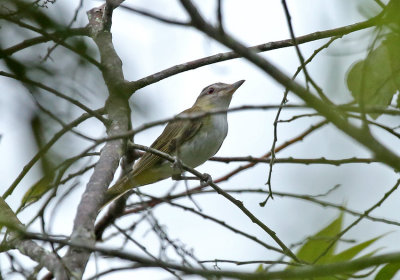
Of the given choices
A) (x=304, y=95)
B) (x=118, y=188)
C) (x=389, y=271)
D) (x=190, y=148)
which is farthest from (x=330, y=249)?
(x=304, y=95)

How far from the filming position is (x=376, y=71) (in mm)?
2137

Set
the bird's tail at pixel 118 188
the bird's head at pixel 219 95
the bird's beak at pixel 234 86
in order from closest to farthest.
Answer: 1. the bird's tail at pixel 118 188
2. the bird's beak at pixel 234 86
3. the bird's head at pixel 219 95

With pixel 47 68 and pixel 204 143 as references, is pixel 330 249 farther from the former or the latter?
pixel 47 68

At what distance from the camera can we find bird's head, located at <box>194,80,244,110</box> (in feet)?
22.6

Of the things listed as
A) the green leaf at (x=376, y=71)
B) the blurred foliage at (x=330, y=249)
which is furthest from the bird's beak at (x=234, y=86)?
the green leaf at (x=376, y=71)

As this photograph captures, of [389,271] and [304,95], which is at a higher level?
[389,271]

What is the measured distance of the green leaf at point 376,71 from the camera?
1728 millimetres

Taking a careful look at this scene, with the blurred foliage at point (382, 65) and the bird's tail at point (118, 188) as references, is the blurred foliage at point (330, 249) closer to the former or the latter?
the bird's tail at point (118, 188)

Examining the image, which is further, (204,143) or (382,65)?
(204,143)

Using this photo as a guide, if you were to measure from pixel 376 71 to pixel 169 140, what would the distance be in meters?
4.24

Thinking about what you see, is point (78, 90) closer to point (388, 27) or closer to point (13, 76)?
point (13, 76)

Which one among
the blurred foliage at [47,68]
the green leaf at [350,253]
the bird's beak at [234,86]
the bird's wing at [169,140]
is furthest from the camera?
the bird's beak at [234,86]

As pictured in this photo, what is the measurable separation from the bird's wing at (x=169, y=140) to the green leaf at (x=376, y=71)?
10.5ft

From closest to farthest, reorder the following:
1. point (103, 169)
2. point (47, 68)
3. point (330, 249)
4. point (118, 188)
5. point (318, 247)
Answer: point (47, 68)
point (103, 169)
point (330, 249)
point (318, 247)
point (118, 188)
